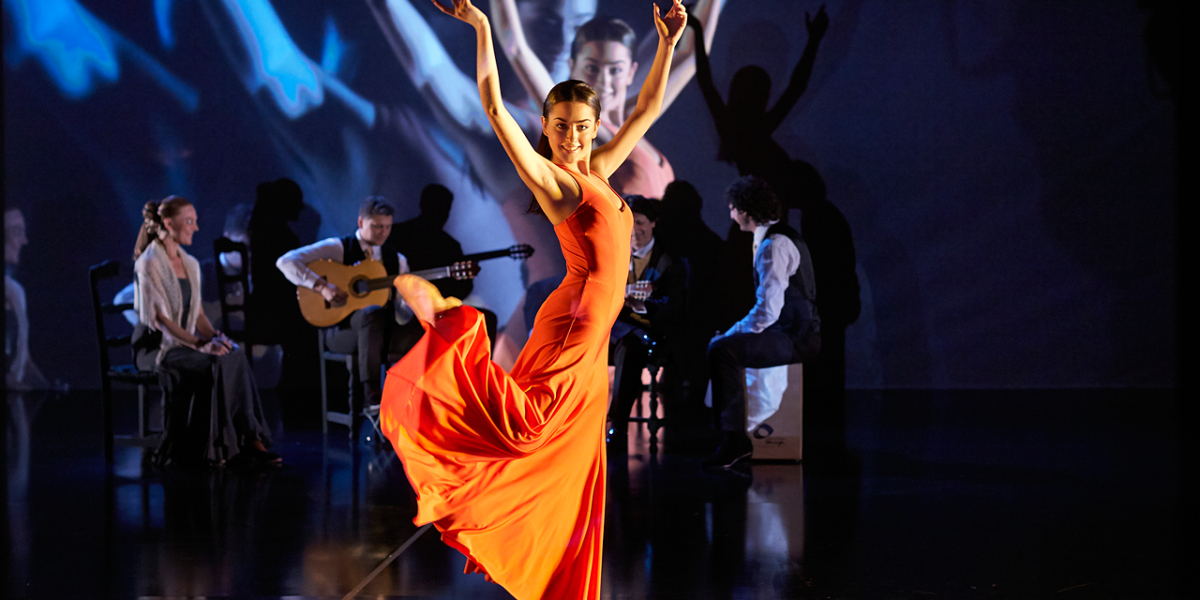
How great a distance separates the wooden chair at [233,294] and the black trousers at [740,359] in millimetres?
3406

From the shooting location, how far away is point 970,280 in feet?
22.6

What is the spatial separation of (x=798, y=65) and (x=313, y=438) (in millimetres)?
4237

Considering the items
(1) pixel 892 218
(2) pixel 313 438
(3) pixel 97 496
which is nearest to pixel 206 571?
(3) pixel 97 496

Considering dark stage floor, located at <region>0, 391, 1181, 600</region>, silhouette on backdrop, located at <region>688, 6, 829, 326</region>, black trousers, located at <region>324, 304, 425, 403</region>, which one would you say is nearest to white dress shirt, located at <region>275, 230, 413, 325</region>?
black trousers, located at <region>324, 304, 425, 403</region>

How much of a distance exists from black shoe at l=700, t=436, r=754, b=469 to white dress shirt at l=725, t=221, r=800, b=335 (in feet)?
1.63

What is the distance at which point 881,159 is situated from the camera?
269 inches

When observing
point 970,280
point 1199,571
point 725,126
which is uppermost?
point 725,126

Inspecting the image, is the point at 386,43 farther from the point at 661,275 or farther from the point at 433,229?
the point at 661,275

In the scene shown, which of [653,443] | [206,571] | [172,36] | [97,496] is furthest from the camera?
[172,36]

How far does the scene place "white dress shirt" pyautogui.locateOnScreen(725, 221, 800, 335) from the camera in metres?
4.15

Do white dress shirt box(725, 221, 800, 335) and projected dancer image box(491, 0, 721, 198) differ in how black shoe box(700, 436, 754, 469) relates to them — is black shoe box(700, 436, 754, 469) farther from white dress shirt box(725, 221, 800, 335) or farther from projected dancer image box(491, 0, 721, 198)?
projected dancer image box(491, 0, 721, 198)

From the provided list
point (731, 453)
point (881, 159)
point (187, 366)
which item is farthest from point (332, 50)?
point (731, 453)

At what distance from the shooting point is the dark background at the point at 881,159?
22.2 ft

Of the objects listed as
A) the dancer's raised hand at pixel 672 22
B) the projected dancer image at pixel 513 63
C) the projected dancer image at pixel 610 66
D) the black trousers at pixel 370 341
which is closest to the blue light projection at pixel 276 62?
the projected dancer image at pixel 513 63
